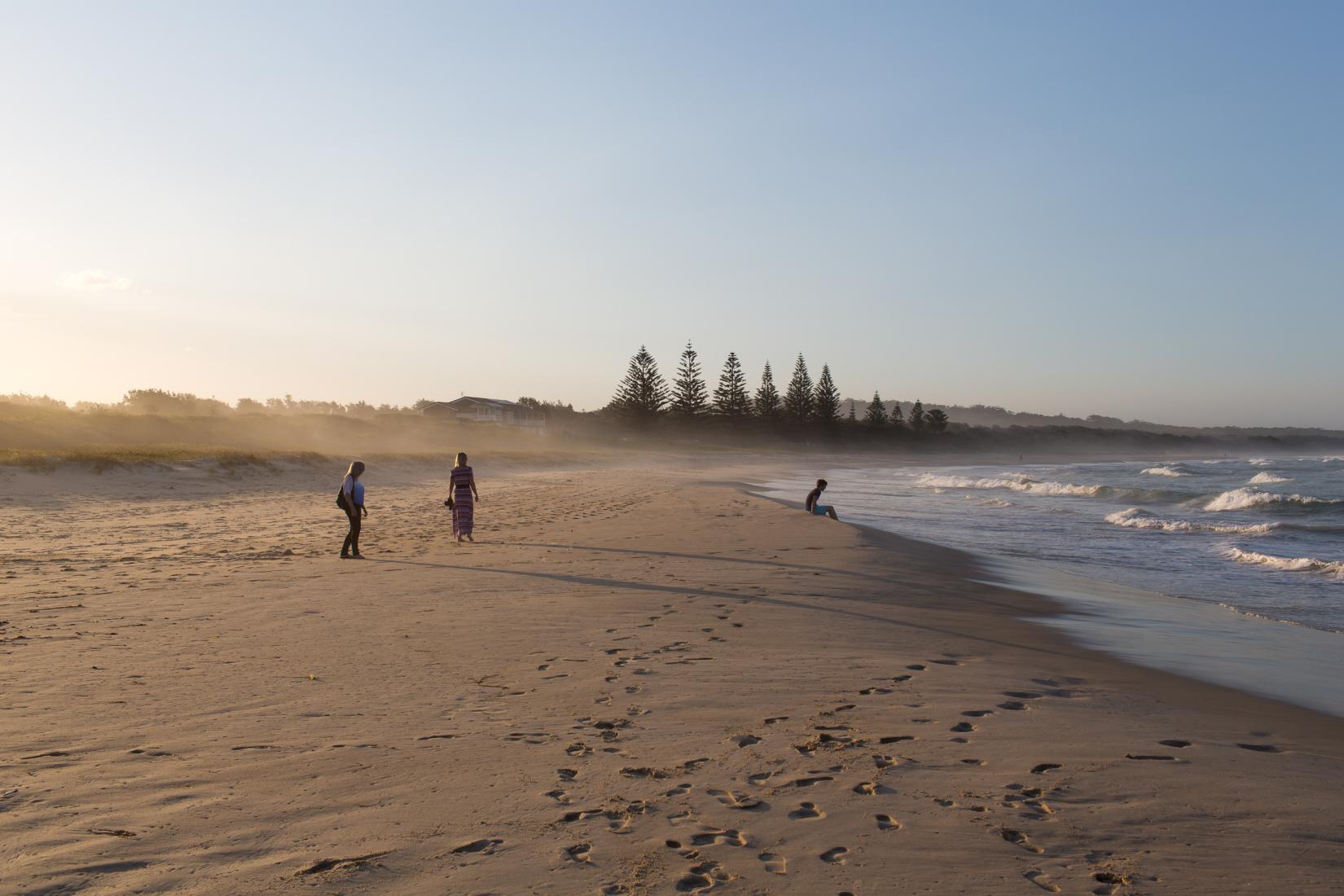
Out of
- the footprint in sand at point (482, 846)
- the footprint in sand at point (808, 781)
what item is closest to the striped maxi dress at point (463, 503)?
the footprint in sand at point (808, 781)

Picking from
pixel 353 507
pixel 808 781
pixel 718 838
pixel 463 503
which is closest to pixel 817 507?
pixel 463 503

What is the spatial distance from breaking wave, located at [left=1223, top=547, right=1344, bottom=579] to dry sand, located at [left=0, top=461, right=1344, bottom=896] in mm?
7478

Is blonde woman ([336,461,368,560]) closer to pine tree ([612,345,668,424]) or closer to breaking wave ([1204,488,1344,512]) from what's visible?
breaking wave ([1204,488,1344,512])

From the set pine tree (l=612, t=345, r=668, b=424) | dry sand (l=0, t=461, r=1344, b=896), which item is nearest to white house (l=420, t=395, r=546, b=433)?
pine tree (l=612, t=345, r=668, b=424)

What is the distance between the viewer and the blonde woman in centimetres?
1166

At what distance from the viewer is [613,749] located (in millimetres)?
4293

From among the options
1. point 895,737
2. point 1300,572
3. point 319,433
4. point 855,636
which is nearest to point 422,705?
point 895,737

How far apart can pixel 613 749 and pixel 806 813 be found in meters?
1.15

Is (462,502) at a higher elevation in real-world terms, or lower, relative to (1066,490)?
higher

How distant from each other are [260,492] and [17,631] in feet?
56.8

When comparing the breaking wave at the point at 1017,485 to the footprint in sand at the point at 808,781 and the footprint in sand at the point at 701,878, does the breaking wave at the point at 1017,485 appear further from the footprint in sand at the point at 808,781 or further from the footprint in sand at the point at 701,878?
the footprint in sand at the point at 701,878

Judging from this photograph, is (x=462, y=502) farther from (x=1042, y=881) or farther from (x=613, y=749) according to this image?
(x=1042, y=881)

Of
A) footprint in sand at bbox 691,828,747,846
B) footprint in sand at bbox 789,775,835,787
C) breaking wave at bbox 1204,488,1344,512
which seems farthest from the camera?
breaking wave at bbox 1204,488,1344,512

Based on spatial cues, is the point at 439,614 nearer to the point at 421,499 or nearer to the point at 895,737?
the point at 895,737
